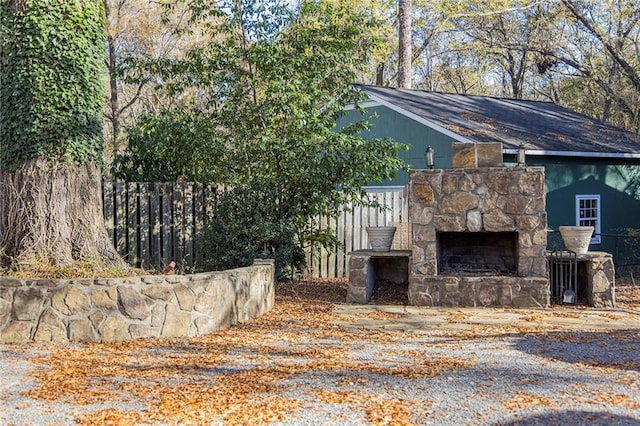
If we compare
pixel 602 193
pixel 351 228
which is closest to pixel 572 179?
pixel 602 193

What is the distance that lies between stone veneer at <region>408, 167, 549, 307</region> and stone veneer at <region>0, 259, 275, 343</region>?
11.0 ft

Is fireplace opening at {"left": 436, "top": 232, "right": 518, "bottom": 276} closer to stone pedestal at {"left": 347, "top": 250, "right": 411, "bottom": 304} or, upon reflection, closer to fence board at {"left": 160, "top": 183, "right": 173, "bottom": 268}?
stone pedestal at {"left": 347, "top": 250, "right": 411, "bottom": 304}

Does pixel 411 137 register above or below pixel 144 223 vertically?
above

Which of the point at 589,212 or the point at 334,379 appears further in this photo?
the point at 589,212

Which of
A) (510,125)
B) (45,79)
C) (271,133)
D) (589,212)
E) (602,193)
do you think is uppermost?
(510,125)

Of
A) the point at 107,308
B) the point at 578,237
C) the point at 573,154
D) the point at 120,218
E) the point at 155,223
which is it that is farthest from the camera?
the point at 573,154

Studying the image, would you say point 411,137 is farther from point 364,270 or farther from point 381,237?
point 364,270

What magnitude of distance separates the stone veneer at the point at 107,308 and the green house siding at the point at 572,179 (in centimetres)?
764

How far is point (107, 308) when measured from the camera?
6.61 m

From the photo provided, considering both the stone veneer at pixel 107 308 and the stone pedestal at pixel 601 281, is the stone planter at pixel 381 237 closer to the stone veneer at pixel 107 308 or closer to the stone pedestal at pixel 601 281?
the stone pedestal at pixel 601 281

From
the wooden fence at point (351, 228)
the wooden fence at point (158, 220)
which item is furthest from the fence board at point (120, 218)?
the wooden fence at point (351, 228)

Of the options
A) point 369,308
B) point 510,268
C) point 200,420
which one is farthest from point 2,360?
point 510,268

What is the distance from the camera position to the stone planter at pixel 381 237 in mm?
9844

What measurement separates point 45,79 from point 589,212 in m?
11.2
